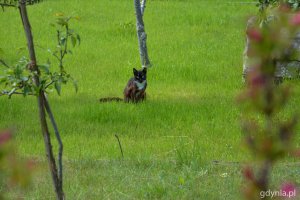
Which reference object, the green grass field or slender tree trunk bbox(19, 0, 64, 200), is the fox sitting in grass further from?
slender tree trunk bbox(19, 0, 64, 200)

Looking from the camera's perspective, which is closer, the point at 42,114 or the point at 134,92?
the point at 42,114

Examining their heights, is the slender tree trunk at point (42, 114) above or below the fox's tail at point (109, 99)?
above

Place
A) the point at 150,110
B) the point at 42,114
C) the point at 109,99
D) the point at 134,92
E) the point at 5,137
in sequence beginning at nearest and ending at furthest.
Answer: the point at 5,137, the point at 42,114, the point at 150,110, the point at 134,92, the point at 109,99

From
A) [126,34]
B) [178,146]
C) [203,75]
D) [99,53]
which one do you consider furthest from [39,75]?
[126,34]

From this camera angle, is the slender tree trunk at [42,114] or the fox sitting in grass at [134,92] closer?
the slender tree trunk at [42,114]

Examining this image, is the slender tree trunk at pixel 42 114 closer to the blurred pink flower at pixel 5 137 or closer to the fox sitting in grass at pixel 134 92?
the blurred pink flower at pixel 5 137

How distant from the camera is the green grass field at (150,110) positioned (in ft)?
18.7

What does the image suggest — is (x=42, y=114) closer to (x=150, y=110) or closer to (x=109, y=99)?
(x=150, y=110)

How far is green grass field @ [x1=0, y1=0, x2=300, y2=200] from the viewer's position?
5.69 meters

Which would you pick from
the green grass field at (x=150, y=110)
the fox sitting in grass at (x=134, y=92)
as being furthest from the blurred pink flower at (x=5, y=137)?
the fox sitting in grass at (x=134, y=92)

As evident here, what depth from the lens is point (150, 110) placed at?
917 centimetres

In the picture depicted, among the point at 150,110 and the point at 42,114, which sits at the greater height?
the point at 42,114

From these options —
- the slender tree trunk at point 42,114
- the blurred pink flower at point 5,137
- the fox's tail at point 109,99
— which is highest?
the blurred pink flower at point 5,137

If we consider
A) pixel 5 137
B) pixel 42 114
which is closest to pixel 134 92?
pixel 42 114
